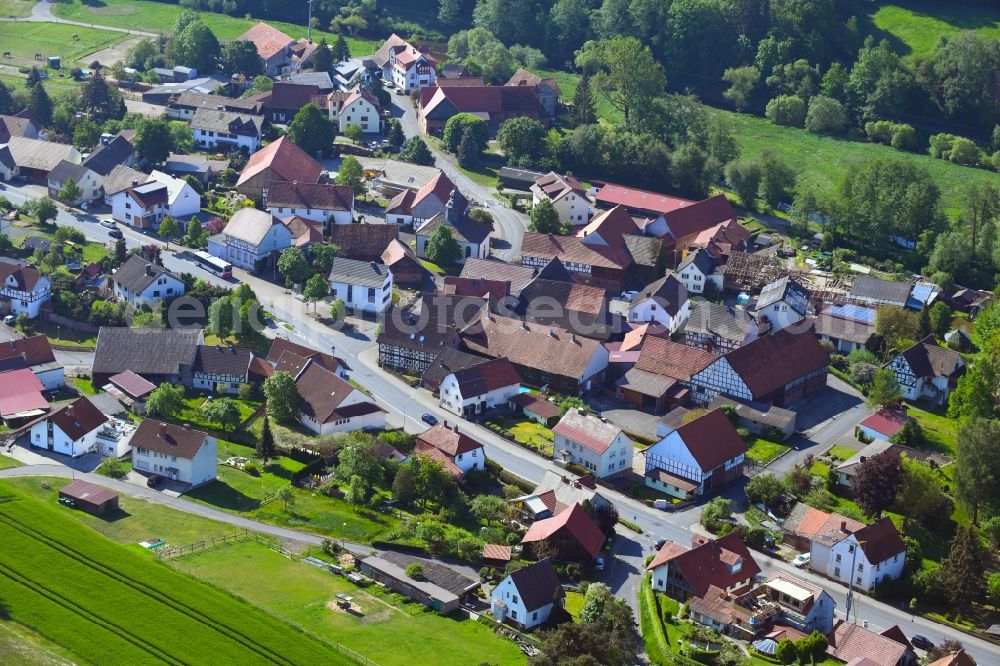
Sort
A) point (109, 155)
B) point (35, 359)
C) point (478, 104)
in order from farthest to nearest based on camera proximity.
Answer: point (478, 104) → point (109, 155) → point (35, 359)

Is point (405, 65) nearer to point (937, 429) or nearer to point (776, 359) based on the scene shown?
point (776, 359)

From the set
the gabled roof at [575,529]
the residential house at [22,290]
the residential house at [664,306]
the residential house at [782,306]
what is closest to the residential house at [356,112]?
the residential house at [22,290]

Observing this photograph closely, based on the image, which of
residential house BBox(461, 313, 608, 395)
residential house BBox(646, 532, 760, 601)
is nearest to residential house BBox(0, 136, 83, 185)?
residential house BBox(461, 313, 608, 395)

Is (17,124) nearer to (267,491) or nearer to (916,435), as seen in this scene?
(267,491)

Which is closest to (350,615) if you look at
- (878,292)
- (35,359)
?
(35,359)

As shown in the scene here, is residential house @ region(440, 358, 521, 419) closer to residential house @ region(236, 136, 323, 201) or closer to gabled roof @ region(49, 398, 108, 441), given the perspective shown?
gabled roof @ region(49, 398, 108, 441)

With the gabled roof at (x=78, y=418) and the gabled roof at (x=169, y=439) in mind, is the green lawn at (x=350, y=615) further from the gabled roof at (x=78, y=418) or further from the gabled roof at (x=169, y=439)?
the gabled roof at (x=78, y=418)
